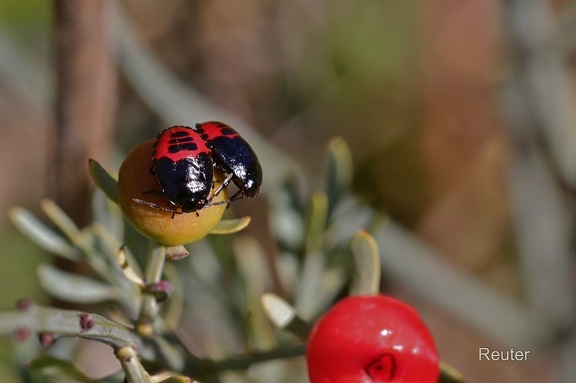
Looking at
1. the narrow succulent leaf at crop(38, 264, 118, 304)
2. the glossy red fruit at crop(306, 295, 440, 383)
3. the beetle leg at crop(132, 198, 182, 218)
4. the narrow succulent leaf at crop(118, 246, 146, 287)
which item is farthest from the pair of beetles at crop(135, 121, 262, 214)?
the narrow succulent leaf at crop(38, 264, 118, 304)

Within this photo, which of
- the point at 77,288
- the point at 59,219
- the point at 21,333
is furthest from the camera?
the point at 77,288

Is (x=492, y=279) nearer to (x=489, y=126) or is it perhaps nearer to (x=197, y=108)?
(x=489, y=126)

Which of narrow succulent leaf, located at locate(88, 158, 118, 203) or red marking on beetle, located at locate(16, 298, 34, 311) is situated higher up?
narrow succulent leaf, located at locate(88, 158, 118, 203)

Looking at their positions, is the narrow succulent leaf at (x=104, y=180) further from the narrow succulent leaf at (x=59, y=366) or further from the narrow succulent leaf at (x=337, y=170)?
the narrow succulent leaf at (x=337, y=170)

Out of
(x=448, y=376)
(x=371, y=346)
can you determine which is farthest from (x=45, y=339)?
(x=448, y=376)

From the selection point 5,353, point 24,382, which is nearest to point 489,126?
point 5,353

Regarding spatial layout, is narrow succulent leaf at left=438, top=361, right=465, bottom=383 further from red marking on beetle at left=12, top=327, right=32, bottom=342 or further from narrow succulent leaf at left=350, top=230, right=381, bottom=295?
red marking on beetle at left=12, top=327, right=32, bottom=342

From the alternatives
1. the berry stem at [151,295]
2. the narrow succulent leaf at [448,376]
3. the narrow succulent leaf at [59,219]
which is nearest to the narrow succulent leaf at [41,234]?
the narrow succulent leaf at [59,219]

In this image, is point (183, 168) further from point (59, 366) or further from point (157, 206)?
point (59, 366)
